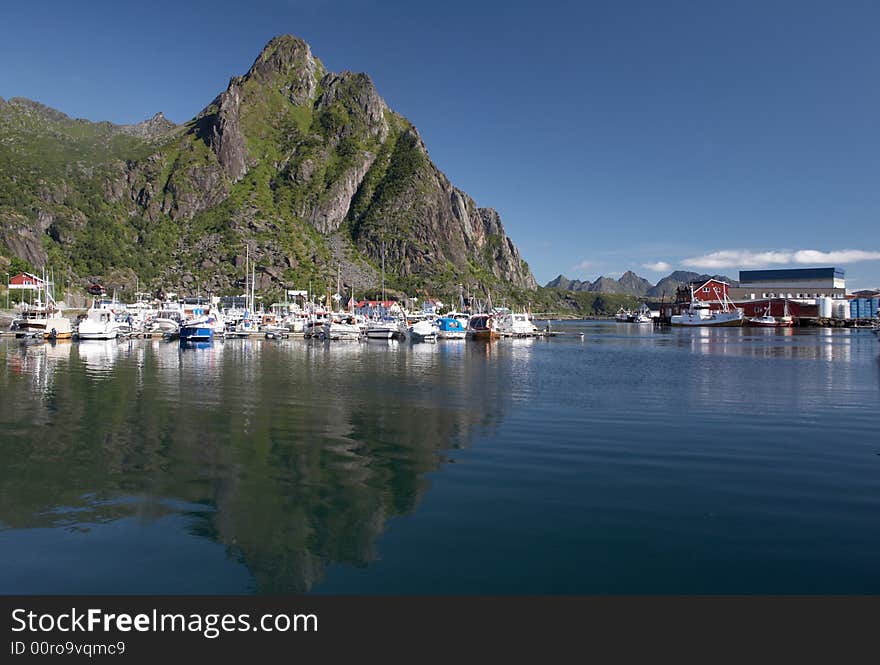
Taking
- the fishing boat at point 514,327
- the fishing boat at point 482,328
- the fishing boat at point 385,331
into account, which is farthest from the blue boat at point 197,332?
the fishing boat at point 514,327

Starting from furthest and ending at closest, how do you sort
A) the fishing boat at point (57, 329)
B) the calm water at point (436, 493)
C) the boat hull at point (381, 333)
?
1. the boat hull at point (381, 333)
2. the fishing boat at point (57, 329)
3. the calm water at point (436, 493)

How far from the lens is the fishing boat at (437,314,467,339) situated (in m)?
126

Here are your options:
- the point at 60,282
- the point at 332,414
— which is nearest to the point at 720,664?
the point at 332,414

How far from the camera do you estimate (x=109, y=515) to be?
48.0ft

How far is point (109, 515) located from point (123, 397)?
2288cm

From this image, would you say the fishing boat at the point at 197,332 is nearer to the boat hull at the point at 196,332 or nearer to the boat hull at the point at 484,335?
the boat hull at the point at 196,332

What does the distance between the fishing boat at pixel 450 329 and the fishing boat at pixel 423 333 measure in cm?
731

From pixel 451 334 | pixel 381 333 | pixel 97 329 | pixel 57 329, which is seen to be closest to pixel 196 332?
pixel 97 329

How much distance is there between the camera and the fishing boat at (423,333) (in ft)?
379

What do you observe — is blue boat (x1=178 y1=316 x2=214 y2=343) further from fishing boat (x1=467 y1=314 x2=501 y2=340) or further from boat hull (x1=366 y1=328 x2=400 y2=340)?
fishing boat (x1=467 y1=314 x2=501 y2=340)

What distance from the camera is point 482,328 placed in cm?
13175

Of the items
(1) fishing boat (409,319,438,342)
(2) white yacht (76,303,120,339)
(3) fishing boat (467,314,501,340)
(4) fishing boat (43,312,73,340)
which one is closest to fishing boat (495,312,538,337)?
(3) fishing boat (467,314,501,340)

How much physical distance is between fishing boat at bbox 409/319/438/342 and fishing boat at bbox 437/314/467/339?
7309mm

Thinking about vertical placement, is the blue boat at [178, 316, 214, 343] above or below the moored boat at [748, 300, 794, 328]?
below
